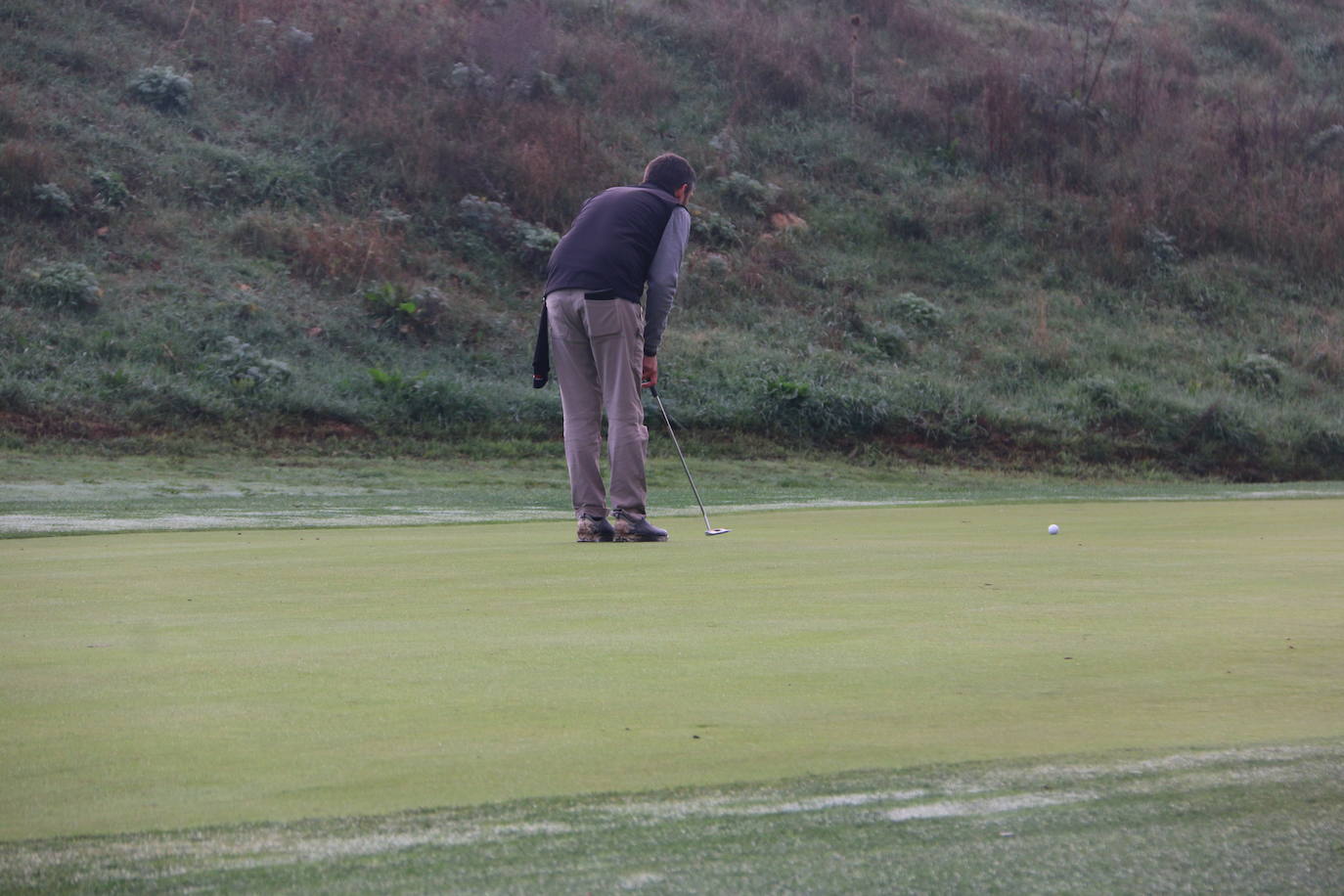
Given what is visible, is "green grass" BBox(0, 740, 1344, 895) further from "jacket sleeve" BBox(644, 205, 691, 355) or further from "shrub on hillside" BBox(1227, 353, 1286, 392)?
"shrub on hillside" BBox(1227, 353, 1286, 392)

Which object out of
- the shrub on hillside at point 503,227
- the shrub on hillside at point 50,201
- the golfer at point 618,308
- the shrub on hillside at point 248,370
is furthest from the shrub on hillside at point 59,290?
the golfer at point 618,308

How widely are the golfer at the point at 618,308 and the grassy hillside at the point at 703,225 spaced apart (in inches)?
366

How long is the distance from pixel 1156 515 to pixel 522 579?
5566 mm

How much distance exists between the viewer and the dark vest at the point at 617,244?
761cm

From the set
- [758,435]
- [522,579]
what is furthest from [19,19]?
[522,579]

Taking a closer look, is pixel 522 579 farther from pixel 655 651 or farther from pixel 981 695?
pixel 981 695

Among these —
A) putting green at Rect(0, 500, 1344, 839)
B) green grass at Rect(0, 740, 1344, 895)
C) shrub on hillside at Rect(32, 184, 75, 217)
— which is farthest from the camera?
shrub on hillside at Rect(32, 184, 75, 217)

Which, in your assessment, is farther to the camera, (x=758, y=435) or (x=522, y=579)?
(x=758, y=435)

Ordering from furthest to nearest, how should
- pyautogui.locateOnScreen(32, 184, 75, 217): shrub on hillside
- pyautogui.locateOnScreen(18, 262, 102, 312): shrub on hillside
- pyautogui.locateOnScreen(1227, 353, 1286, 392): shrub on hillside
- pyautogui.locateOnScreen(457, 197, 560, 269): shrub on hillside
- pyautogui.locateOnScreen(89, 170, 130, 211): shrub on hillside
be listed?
pyautogui.locateOnScreen(1227, 353, 1286, 392): shrub on hillside
pyautogui.locateOnScreen(457, 197, 560, 269): shrub on hillside
pyautogui.locateOnScreen(89, 170, 130, 211): shrub on hillside
pyautogui.locateOnScreen(32, 184, 75, 217): shrub on hillside
pyautogui.locateOnScreen(18, 262, 102, 312): shrub on hillside

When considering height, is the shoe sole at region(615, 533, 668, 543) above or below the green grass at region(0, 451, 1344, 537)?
above

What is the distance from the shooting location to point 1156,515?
9438mm

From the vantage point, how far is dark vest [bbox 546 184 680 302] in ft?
25.0

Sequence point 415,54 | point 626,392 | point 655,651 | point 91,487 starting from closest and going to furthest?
1. point 655,651
2. point 626,392
3. point 91,487
4. point 415,54

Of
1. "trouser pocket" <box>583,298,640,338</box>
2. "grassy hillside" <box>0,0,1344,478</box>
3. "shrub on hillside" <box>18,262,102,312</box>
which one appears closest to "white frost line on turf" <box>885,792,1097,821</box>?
"trouser pocket" <box>583,298,640,338</box>
